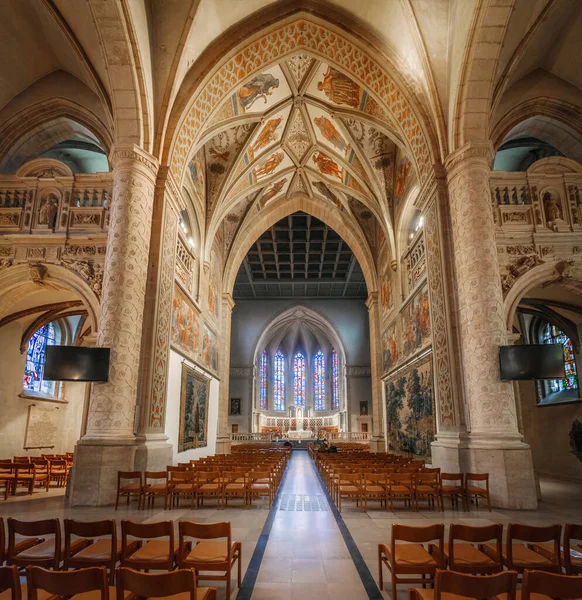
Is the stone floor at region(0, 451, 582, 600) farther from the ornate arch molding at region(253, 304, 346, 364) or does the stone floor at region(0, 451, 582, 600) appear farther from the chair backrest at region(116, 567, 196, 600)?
the ornate arch molding at region(253, 304, 346, 364)

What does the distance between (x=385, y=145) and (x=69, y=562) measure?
52.6 ft

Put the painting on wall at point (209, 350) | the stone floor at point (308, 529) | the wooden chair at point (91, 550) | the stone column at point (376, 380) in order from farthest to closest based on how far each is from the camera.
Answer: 1. the stone column at point (376, 380)
2. the painting on wall at point (209, 350)
3. the stone floor at point (308, 529)
4. the wooden chair at point (91, 550)

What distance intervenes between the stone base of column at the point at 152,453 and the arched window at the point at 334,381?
29.2 metres

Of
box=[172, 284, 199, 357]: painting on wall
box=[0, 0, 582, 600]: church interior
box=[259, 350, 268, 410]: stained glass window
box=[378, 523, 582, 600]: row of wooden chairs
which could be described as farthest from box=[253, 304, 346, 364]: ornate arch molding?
box=[378, 523, 582, 600]: row of wooden chairs

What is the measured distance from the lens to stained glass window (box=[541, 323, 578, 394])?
15.3 meters

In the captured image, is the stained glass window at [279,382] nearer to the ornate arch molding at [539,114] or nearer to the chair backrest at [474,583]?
the ornate arch molding at [539,114]

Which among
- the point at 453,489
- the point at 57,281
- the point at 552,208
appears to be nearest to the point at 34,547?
the point at 453,489

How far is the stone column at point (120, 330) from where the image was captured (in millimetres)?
8742

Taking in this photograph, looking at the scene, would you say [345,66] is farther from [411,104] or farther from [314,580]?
[314,580]

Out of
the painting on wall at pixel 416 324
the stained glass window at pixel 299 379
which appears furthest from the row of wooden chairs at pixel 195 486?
the stained glass window at pixel 299 379

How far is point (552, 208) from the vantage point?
11.7m

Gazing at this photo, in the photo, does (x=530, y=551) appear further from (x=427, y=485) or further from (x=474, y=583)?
(x=427, y=485)

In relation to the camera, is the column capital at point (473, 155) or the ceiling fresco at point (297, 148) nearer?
the column capital at point (473, 155)

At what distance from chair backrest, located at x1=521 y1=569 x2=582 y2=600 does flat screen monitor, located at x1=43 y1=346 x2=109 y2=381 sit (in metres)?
8.38
